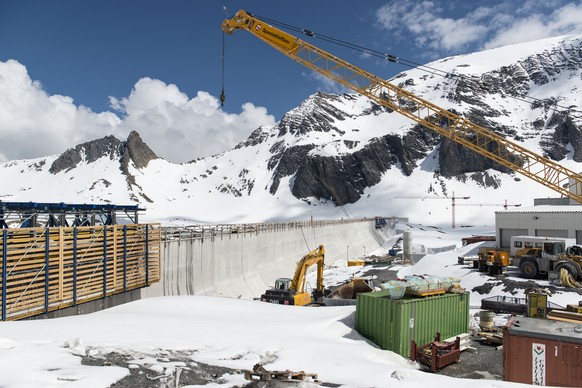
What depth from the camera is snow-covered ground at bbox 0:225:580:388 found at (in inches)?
405

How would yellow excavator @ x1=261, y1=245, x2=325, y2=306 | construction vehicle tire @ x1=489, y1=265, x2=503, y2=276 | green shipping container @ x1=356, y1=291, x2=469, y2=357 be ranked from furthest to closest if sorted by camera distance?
1. construction vehicle tire @ x1=489, y1=265, x2=503, y2=276
2. yellow excavator @ x1=261, y1=245, x2=325, y2=306
3. green shipping container @ x1=356, y1=291, x2=469, y2=357

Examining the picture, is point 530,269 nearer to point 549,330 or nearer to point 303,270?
point 303,270

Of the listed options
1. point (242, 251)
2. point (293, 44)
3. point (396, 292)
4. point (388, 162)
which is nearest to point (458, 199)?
point (388, 162)

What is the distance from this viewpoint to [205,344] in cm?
1412

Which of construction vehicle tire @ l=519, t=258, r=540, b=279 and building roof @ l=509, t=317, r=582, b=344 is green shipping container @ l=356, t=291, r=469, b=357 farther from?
construction vehicle tire @ l=519, t=258, r=540, b=279

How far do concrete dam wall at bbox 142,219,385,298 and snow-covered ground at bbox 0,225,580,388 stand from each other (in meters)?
6.89

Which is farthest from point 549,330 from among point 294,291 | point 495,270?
point 495,270

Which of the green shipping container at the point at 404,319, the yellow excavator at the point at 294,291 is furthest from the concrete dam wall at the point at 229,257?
the green shipping container at the point at 404,319

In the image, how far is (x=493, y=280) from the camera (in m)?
33.2

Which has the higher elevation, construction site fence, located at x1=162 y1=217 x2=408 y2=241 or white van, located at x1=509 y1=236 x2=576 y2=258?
construction site fence, located at x1=162 y1=217 x2=408 y2=241

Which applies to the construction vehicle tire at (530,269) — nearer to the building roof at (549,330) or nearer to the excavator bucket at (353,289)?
the excavator bucket at (353,289)

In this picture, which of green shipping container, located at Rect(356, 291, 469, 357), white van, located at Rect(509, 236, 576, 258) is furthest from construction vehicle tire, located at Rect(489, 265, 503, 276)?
green shipping container, located at Rect(356, 291, 469, 357)

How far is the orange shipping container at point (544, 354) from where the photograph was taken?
12.7 metres

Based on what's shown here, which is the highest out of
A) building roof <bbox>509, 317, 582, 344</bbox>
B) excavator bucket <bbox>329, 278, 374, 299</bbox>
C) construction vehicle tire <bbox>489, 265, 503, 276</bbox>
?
building roof <bbox>509, 317, 582, 344</bbox>
